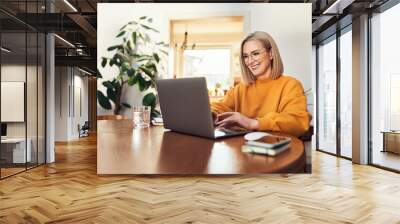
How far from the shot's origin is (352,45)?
627cm

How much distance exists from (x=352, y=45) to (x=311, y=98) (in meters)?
4.72

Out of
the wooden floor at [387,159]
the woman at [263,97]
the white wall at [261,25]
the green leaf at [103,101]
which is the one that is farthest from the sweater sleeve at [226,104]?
the wooden floor at [387,159]

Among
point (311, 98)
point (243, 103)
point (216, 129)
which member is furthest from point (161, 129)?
point (311, 98)

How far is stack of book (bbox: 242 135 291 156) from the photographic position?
6.27 feet

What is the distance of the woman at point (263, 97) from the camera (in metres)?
2.07

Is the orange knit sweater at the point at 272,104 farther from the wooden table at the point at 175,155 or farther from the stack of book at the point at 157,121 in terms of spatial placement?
the stack of book at the point at 157,121

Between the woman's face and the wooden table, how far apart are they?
0.40 metres

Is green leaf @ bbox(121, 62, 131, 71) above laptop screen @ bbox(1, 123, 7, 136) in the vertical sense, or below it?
above

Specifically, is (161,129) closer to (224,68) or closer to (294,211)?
(224,68)

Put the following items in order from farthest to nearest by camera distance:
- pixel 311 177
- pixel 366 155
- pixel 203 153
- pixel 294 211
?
pixel 366 155 < pixel 311 177 < pixel 294 211 < pixel 203 153

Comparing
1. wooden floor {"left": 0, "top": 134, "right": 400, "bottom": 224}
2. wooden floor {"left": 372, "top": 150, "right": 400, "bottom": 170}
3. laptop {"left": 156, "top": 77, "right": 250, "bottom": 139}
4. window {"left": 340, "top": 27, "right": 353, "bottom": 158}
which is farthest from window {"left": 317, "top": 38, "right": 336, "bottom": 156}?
laptop {"left": 156, "top": 77, "right": 250, "bottom": 139}

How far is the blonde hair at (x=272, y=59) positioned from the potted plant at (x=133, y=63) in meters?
0.45

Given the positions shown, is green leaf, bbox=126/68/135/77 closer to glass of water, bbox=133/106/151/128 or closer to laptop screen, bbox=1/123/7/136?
glass of water, bbox=133/106/151/128

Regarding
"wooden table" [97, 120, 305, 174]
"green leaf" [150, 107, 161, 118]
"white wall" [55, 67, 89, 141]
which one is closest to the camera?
"wooden table" [97, 120, 305, 174]
